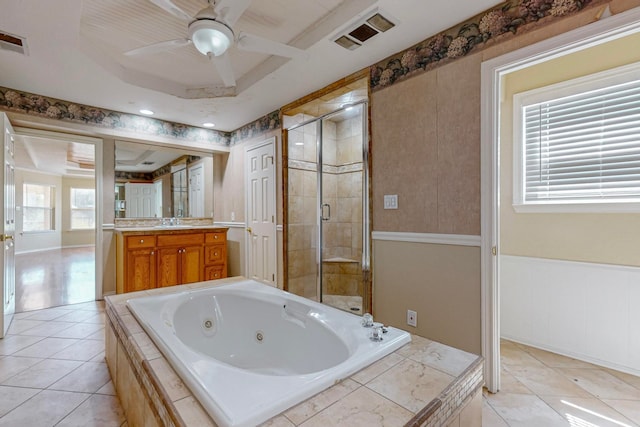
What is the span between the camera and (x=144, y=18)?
2043mm

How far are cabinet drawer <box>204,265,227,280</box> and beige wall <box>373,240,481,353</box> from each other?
241cm

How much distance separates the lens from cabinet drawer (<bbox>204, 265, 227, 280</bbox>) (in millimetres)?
3966

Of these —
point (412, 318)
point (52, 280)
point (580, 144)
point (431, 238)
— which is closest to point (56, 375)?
point (412, 318)

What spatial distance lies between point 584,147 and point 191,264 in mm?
4138

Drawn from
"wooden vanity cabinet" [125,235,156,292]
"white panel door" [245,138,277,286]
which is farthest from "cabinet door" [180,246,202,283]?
"white panel door" [245,138,277,286]

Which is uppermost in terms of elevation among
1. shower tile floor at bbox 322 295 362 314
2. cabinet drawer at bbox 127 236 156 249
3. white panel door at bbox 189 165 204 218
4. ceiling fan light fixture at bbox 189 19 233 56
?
ceiling fan light fixture at bbox 189 19 233 56

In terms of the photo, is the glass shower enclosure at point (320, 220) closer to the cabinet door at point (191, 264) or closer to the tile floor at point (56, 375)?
the cabinet door at point (191, 264)

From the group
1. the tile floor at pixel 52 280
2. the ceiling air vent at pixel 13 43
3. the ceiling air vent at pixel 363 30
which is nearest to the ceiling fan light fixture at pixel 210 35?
the ceiling air vent at pixel 363 30

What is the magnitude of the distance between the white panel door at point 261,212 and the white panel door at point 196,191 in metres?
0.85

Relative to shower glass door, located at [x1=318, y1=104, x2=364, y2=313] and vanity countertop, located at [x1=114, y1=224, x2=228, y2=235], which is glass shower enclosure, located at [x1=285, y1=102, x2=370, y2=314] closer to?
shower glass door, located at [x1=318, y1=104, x2=364, y2=313]

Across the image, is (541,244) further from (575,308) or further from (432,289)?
(432,289)

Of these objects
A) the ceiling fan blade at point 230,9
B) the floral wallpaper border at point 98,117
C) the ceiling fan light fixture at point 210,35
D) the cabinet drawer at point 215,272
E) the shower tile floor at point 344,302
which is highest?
the floral wallpaper border at point 98,117

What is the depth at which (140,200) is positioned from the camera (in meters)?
4.00

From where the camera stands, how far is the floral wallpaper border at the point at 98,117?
9.86 feet
